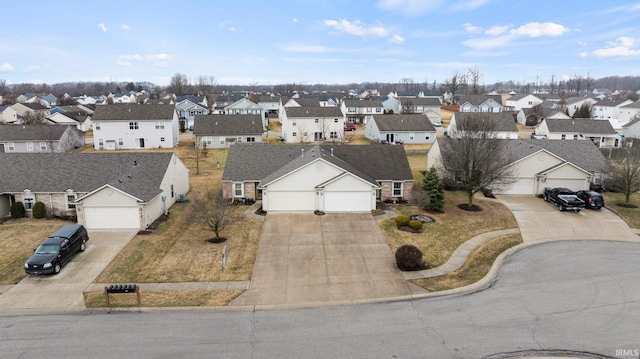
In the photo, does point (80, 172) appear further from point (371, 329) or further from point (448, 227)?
point (448, 227)

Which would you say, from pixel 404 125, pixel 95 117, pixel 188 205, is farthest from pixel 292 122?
pixel 188 205

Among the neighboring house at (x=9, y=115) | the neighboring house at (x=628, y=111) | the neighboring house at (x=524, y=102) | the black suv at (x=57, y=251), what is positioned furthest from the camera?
the neighboring house at (x=524, y=102)

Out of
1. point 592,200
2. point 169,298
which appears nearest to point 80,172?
point 169,298

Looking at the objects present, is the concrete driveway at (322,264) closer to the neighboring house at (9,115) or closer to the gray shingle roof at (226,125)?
the gray shingle roof at (226,125)

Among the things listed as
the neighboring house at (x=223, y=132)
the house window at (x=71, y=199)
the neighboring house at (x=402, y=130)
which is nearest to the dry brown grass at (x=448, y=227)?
the house window at (x=71, y=199)

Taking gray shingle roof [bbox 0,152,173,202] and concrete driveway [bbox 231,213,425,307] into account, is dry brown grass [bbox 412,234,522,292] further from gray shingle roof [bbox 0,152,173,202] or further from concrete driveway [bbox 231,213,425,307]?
gray shingle roof [bbox 0,152,173,202]

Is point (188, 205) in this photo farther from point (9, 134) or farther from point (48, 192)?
point (9, 134)
